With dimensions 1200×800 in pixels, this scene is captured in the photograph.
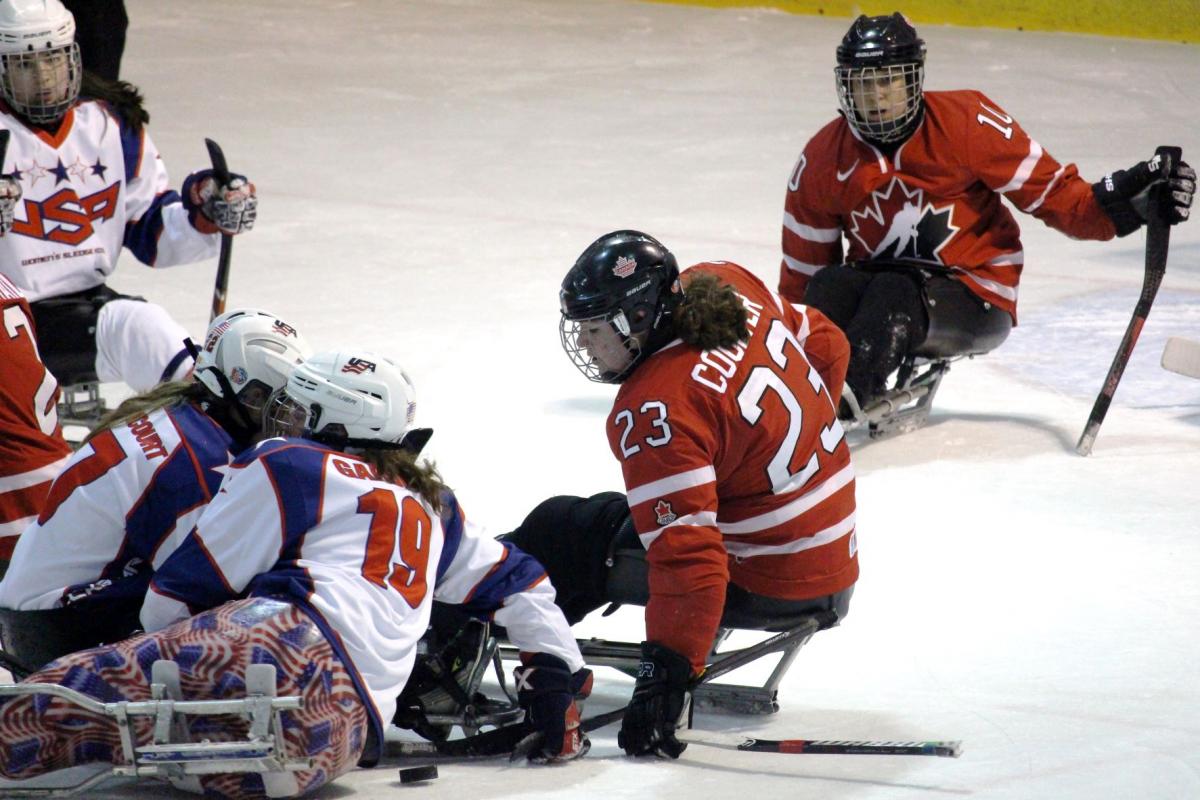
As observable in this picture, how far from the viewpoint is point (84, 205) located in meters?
4.76

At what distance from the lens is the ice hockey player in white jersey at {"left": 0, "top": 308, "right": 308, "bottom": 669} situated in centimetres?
285

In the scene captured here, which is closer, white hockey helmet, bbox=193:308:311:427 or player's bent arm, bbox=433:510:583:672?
player's bent arm, bbox=433:510:583:672

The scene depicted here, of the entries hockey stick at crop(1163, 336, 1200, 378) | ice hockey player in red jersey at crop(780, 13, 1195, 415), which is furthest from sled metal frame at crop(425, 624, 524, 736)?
hockey stick at crop(1163, 336, 1200, 378)

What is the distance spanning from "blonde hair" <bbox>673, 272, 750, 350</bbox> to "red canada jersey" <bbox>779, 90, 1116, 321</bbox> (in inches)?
69.3

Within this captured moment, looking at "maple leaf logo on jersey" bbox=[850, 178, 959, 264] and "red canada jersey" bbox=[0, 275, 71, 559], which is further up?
"maple leaf logo on jersey" bbox=[850, 178, 959, 264]

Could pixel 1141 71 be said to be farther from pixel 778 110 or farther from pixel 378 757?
pixel 378 757

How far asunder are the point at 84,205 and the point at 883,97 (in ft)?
6.67

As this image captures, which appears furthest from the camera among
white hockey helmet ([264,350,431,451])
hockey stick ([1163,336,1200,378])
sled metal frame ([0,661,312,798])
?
hockey stick ([1163,336,1200,378])

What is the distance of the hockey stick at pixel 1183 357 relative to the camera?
5.01 metres

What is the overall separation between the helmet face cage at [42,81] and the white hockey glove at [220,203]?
14.4 inches

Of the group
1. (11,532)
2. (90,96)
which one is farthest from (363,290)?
(11,532)

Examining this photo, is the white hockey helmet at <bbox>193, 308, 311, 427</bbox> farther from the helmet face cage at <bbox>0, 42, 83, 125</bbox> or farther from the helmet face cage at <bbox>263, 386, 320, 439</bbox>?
the helmet face cage at <bbox>0, 42, 83, 125</bbox>

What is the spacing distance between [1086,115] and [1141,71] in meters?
0.81

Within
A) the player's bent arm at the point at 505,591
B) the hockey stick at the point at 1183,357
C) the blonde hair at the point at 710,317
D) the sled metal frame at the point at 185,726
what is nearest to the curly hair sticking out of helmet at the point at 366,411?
the player's bent arm at the point at 505,591
